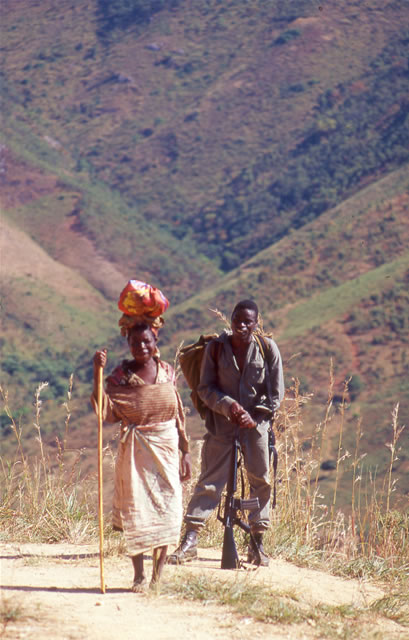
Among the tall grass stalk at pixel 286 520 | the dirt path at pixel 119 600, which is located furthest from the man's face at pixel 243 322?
the dirt path at pixel 119 600

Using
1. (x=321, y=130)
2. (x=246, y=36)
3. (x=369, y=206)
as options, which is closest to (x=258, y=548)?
(x=369, y=206)

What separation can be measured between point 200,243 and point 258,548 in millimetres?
43481

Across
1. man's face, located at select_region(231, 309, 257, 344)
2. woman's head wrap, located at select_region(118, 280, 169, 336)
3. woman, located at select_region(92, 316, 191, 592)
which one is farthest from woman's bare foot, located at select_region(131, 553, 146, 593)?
man's face, located at select_region(231, 309, 257, 344)

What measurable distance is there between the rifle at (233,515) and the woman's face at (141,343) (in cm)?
88

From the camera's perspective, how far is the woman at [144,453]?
363 cm

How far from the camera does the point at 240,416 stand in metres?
4.13

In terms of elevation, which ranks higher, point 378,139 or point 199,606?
point 199,606

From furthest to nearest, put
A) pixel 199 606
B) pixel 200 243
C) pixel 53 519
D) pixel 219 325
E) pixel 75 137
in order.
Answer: pixel 75 137, pixel 200 243, pixel 219 325, pixel 53 519, pixel 199 606

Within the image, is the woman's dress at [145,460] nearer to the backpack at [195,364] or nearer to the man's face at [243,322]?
the man's face at [243,322]

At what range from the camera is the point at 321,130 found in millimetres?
47875

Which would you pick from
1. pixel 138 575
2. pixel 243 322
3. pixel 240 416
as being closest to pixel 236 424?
pixel 240 416

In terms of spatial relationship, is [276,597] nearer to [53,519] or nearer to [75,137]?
[53,519]

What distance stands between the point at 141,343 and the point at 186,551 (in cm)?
126

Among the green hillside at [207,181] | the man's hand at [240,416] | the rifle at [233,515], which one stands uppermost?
the man's hand at [240,416]
